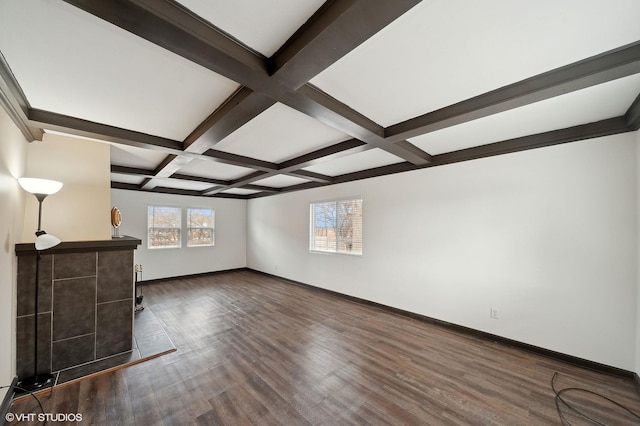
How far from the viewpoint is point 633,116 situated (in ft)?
7.00

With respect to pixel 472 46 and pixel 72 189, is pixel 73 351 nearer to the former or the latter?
pixel 72 189

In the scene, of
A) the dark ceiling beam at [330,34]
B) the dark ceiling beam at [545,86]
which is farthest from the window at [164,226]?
the dark ceiling beam at [545,86]

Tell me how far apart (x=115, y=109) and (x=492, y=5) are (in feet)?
9.78

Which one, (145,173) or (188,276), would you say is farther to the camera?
(188,276)

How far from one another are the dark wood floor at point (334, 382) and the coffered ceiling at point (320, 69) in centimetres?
247

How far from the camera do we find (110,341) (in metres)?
2.65

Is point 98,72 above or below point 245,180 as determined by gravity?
above

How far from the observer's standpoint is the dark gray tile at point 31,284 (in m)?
2.20

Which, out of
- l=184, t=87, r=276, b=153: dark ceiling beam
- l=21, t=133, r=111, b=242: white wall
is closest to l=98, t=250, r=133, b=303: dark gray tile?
l=21, t=133, r=111, b=242: white wall

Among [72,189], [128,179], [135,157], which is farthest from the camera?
[128,179]

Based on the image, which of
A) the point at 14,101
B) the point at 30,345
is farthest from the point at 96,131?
the point at 30,345

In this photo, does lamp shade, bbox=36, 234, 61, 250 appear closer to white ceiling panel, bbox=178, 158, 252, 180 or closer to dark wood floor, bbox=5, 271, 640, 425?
dark wood floor, bbox=5, 271, 640, 425

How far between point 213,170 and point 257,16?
3730mm

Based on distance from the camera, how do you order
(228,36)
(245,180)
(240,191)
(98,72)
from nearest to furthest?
(228,36) < (98,72) < (245,180) < (240,191)
